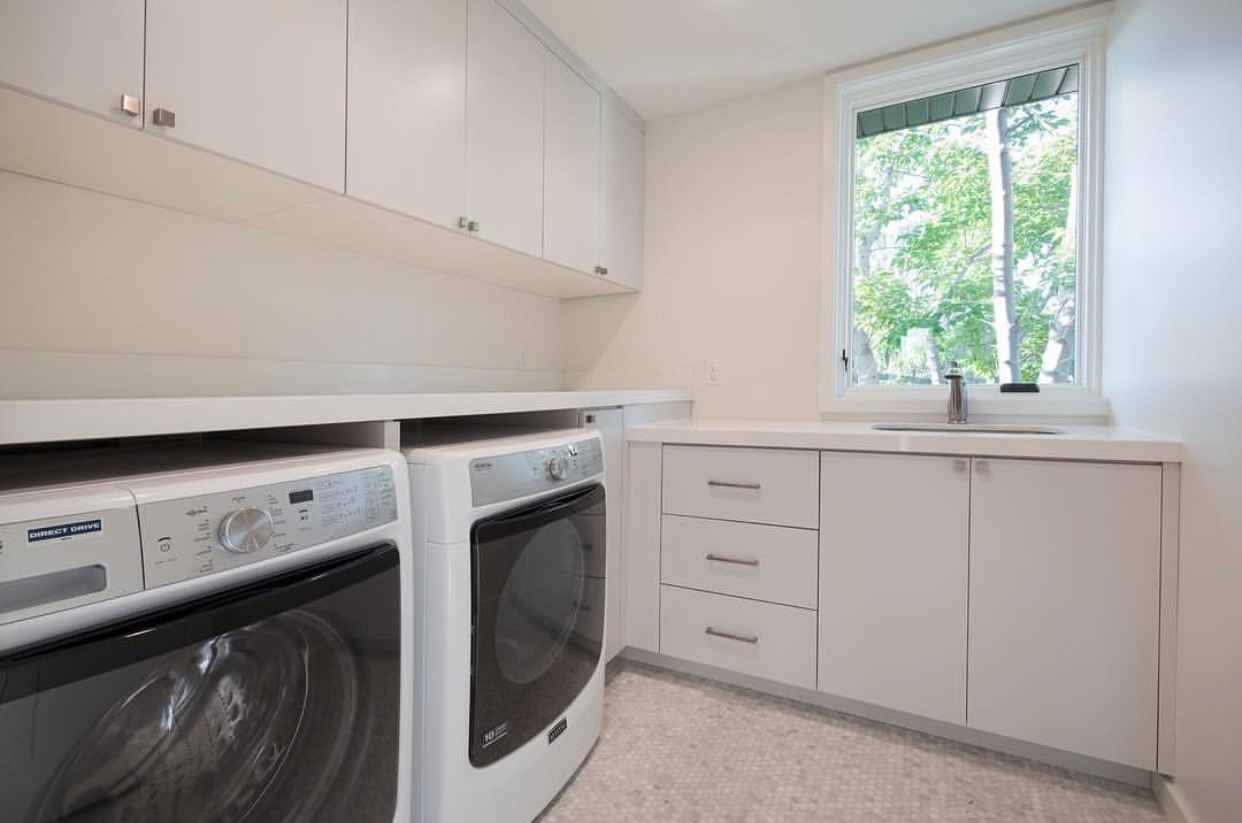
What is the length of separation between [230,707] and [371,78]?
136 centimetres

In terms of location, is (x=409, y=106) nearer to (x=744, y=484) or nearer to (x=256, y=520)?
(x=256, y=520)

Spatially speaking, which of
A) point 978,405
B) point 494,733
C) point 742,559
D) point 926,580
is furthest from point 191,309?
point 978,405

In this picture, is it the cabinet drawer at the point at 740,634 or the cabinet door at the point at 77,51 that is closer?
the cabinet door at the point at 77,51

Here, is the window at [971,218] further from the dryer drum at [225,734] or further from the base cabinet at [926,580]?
the dryer drum at [225,734]

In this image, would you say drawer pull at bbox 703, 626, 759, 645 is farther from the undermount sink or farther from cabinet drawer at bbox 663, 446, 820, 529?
the undermount sink

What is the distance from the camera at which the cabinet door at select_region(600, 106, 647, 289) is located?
Answer: 2361mm

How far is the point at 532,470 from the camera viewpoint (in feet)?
3.94

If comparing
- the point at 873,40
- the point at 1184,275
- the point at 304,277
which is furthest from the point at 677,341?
the point at 1184,275

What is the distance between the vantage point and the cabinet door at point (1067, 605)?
132 centimetres

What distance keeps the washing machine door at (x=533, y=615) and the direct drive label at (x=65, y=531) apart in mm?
539

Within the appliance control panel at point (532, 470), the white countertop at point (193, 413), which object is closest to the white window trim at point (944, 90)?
the appliance control panel at point (532, 470)

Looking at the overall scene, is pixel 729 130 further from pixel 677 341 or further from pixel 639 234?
pixel 677 341

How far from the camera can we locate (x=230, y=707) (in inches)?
28.1

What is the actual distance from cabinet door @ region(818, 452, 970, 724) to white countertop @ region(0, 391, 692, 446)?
1.05m
